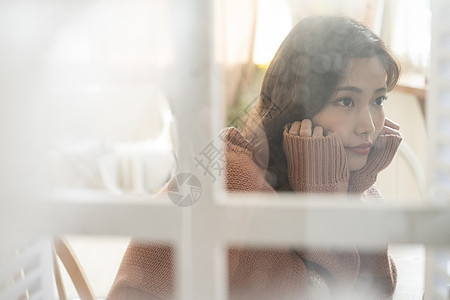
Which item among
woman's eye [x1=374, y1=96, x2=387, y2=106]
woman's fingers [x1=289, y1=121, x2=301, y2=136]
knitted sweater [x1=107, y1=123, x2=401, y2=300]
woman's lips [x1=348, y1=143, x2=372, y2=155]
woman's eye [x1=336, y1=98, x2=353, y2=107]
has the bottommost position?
knitted sweater [x1=107, y1=123, x2=401, y2=300]

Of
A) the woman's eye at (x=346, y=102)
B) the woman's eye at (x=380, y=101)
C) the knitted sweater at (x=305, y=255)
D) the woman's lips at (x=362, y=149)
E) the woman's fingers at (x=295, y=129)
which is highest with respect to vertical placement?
the woman's eye at (x=380, y=101)

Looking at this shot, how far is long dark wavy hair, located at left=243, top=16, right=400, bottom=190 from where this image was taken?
578 mm

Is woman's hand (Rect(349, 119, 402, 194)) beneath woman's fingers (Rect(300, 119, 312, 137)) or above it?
beneath

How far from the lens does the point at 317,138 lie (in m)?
0.60

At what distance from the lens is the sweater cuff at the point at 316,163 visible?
59cm

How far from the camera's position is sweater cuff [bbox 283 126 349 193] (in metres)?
0.59

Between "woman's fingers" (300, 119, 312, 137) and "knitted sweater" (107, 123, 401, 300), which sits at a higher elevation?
"woman's fingers" (300, 119, 312, 137)

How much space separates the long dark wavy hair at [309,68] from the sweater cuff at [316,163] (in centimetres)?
1

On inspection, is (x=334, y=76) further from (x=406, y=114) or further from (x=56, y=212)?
(x=56, y=212)

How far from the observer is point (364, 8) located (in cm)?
57

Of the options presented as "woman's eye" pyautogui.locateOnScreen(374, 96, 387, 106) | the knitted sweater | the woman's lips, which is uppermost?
"woman's eye" pyautogui.locateOnScreen(374, 96, 387, 106)

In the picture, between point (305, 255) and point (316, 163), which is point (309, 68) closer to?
point (316, 163)

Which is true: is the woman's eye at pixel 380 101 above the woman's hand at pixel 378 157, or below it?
above

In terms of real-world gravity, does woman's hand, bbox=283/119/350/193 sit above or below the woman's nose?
below
